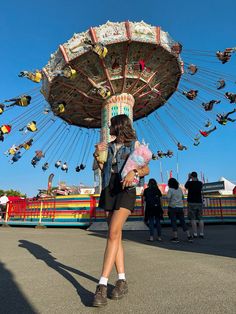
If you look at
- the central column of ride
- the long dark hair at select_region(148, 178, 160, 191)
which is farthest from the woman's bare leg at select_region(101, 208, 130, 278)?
the central column of ride

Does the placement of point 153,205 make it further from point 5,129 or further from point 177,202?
point 5,129

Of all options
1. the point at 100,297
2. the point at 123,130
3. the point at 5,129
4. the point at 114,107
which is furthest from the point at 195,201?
the point at 5,129

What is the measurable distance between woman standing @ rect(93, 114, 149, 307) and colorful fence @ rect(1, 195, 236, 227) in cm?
992

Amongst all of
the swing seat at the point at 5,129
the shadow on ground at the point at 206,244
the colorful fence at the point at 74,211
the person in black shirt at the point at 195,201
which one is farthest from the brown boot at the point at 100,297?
the swing seat at the point at 5,129

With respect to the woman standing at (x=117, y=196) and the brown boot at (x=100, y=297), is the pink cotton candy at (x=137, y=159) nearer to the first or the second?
the woman standing at (x=117, y=196)

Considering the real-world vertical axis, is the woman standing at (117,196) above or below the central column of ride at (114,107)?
below

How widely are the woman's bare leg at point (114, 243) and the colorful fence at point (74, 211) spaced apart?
32.6 ft

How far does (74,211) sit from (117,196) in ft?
36.2

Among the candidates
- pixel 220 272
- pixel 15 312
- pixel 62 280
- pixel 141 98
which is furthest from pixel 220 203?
pixel 15 312

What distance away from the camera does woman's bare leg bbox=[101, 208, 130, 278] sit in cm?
265

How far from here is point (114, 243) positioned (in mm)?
2717

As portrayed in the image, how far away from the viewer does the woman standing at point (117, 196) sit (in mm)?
2650

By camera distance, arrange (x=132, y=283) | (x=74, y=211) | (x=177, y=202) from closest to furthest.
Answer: (x=132, y=283) → (x=177, y=202) → (x=74, y=211)

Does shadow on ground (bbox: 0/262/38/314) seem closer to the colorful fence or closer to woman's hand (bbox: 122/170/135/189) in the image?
woman's hand (bbox: 122/170/135/189)
